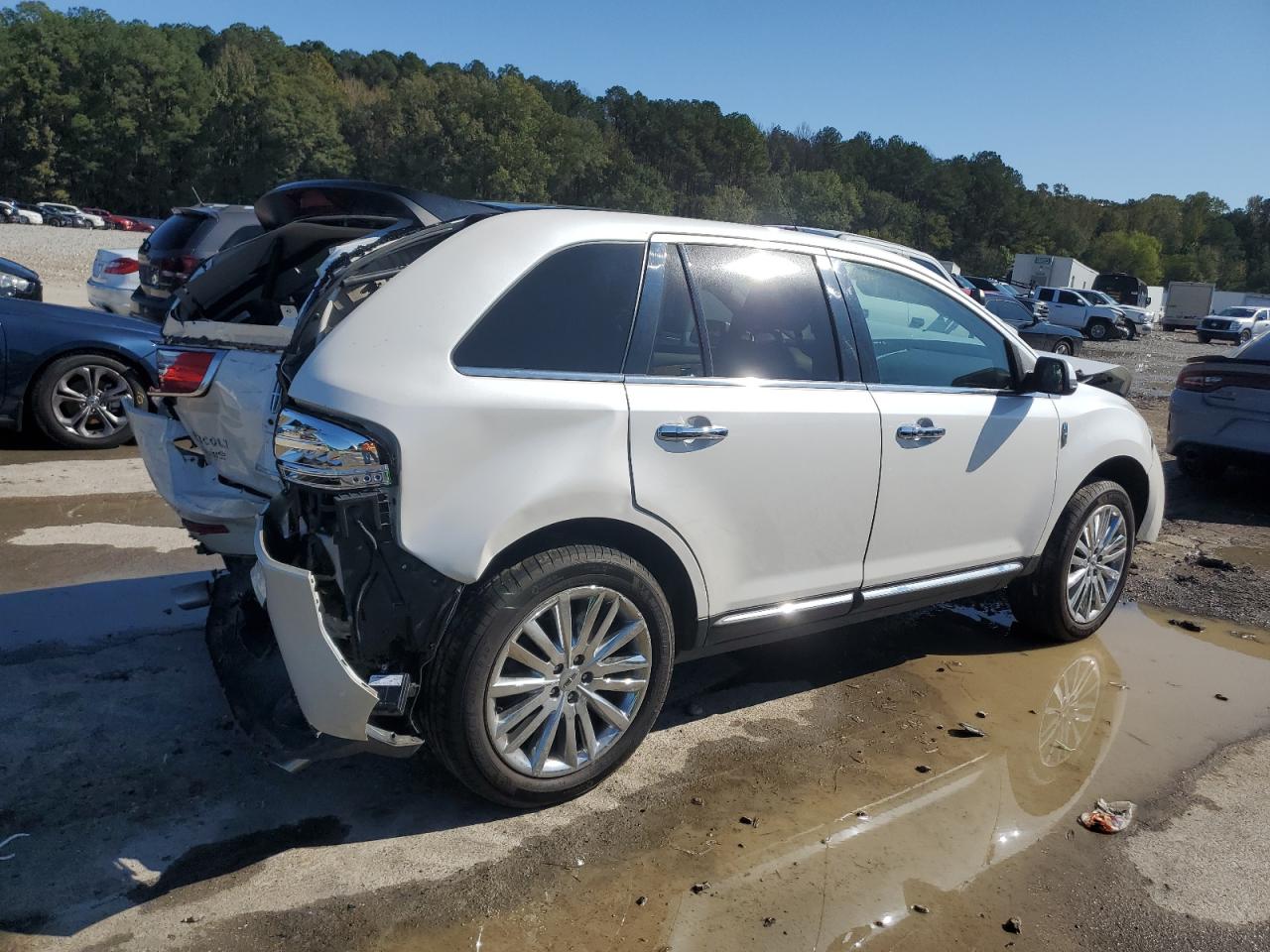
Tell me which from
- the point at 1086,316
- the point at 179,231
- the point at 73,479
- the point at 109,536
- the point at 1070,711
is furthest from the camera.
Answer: the point at 1086,316

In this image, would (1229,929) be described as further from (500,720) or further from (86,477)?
(86,477)

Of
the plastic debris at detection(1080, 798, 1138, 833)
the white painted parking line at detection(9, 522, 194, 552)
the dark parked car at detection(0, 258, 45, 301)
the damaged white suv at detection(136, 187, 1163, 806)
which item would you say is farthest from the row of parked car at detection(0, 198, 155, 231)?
the plastic debris at detection(1080, 798, 1138, 833)

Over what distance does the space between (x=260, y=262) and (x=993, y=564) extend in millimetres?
3407

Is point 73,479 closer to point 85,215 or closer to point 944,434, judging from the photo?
point 944,434

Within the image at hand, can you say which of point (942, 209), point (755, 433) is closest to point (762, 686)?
point (755, 433)

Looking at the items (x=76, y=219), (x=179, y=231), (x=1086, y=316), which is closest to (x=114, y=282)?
(x=179, y=231)

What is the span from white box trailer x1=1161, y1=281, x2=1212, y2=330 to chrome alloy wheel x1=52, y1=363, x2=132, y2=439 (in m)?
55.7

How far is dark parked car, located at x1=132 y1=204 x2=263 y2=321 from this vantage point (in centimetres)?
964

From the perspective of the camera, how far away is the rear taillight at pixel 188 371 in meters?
3.78

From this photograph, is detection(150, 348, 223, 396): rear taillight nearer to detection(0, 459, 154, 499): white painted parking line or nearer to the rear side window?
detection(0, 459, 154, 499): white painted parking line

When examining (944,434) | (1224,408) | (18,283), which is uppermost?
(944,434)

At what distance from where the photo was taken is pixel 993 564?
4547mm

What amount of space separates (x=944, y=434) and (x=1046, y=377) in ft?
2.39

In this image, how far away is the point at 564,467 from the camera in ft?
9.99
